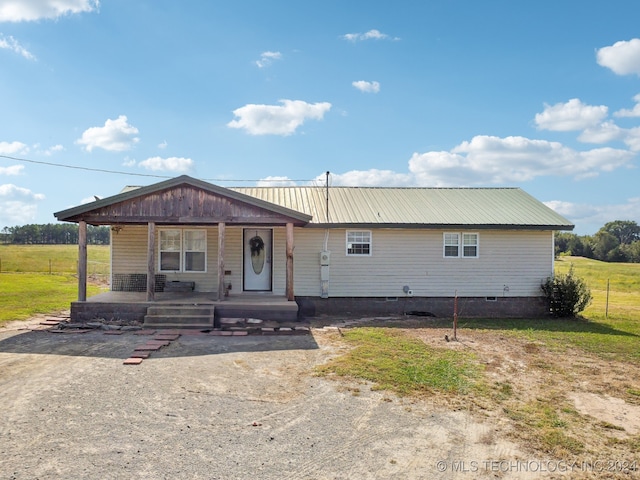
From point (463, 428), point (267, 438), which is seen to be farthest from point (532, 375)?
point (267, 438)

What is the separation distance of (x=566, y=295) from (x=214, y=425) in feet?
41.0

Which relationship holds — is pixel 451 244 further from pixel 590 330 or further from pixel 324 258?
pixel 590 330

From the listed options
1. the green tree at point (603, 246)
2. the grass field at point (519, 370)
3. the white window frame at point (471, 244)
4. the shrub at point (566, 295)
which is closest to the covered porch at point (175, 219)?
the grass field at point (519, 370)

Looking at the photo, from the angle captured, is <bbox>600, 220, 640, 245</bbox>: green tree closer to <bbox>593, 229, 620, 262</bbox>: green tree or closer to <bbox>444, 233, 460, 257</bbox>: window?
<bbox>593, 229, 620, 262</bbox>: green tree

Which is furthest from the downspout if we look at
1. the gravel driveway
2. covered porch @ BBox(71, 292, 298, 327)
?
the gravel driveway

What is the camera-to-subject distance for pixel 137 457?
430cm

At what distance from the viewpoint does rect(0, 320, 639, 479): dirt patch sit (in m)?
4.18

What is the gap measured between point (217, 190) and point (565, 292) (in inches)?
423

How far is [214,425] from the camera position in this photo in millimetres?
5105

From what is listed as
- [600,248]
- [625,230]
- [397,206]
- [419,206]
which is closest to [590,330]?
[419,206]

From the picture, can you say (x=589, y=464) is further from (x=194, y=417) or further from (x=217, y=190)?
(x=217, y=190)

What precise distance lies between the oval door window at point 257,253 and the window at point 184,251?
144 cm

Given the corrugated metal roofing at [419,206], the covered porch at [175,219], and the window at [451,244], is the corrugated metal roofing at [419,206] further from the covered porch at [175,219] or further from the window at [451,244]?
the covered porch at [175,219]

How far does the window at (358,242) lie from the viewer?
46.4ft
